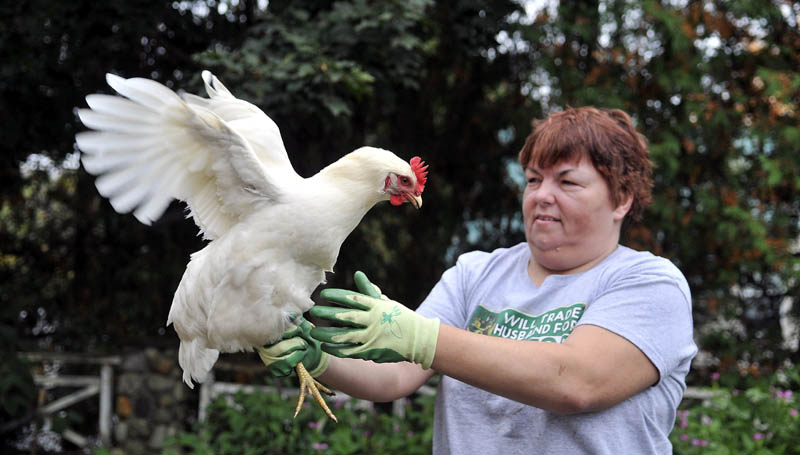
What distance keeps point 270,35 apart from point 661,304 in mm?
2495

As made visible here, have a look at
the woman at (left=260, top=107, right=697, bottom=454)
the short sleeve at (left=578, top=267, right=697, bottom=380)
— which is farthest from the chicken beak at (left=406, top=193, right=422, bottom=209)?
the short sleeve at (left=578, top=267, right=697, bottom=380)

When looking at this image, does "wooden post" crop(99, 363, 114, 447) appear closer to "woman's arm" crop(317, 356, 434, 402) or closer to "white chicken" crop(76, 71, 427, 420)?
"woman's arm" crop(317, 356, 434, 402)

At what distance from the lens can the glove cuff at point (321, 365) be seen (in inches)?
69.9

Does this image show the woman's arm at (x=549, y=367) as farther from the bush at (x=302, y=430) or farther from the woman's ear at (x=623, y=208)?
the bush at (x=302, y=430)

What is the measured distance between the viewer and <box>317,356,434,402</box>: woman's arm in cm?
184

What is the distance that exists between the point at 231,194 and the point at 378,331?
46 cm

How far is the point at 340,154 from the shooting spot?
14.8 ft

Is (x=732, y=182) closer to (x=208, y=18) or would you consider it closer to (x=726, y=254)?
(x=726, y=254)

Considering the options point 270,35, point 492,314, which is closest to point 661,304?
point 492,314

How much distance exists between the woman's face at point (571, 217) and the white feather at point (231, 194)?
44cm

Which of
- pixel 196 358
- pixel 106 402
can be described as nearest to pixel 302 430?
pixel 106 402

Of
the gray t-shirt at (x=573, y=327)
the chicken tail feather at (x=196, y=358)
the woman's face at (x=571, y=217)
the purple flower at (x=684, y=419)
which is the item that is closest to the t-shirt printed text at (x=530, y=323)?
the gray t-shirt at (x=573, y=327)

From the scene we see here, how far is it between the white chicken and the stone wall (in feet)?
10.7

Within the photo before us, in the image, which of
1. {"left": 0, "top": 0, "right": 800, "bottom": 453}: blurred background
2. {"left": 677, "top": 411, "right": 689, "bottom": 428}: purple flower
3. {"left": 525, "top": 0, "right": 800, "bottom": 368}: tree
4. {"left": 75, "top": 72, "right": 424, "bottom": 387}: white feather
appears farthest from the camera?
{"left": 525, "top": 0, "right": 800, "bottom": 368}: tree
